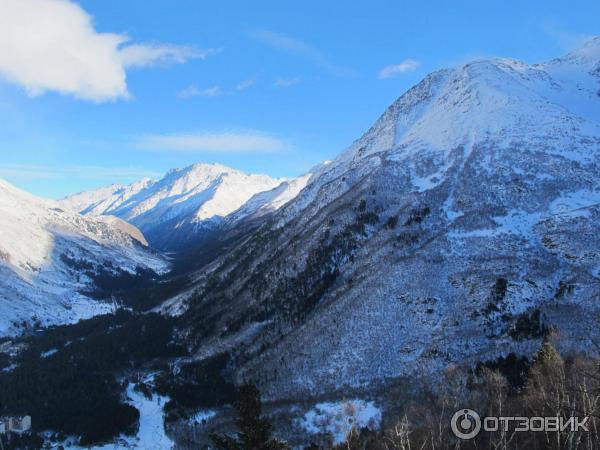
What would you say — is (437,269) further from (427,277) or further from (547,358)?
(547,358)

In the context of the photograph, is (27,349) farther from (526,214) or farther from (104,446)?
(526,214)

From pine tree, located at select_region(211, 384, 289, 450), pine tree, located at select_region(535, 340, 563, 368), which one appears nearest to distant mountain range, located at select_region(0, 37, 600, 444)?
pine tree, located at select_region(535, 340, 563, 368)

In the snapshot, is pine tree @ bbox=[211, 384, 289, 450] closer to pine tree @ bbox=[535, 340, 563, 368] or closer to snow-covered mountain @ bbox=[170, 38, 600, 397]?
pine tree @ bbox=[535, 340, 563, 368]

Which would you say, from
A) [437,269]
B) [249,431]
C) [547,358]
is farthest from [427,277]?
[249,431]

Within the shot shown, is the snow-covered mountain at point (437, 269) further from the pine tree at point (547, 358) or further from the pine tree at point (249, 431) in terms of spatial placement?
the pine tree at point (249, 431)

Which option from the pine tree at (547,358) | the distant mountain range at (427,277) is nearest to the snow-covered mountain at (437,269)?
the distant mountain range at (427,277)

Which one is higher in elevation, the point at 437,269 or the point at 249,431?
the point at 437,269
